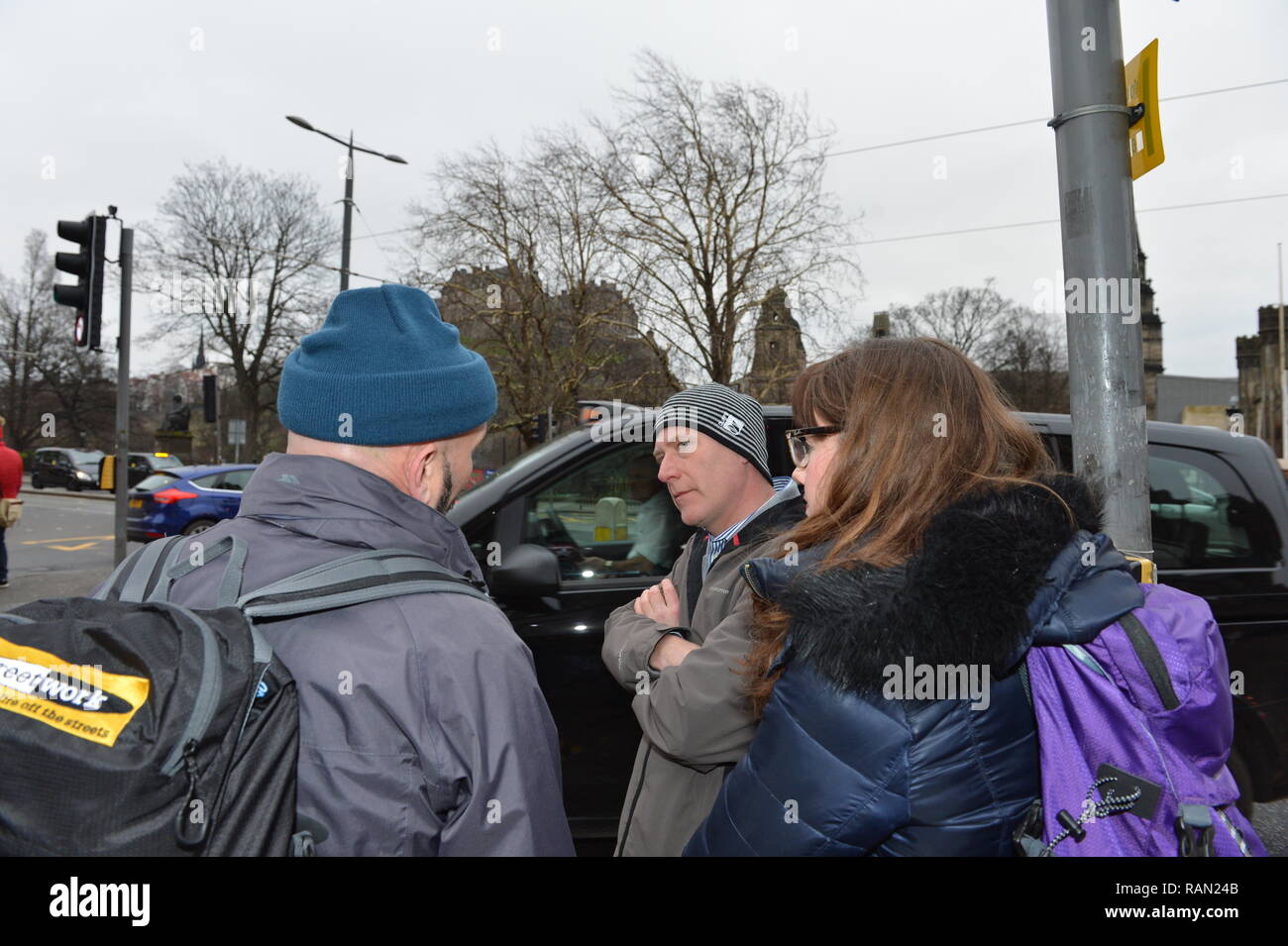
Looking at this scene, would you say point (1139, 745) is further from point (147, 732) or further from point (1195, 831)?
point (147, 732)

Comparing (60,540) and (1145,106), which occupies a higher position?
(1145,106)

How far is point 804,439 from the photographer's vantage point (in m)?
1.85

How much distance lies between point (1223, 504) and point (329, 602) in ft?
12.0

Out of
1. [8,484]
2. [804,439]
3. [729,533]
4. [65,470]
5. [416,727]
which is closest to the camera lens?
[416,727]

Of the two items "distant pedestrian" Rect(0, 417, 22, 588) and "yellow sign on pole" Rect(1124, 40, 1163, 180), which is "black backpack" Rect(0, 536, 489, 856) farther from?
"distant pedestrian" Rect(0, 417, 22, 588)

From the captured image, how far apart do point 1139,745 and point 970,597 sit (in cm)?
33

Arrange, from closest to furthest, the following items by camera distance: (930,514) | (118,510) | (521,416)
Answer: (930,514) → (118,510) → (521,416)

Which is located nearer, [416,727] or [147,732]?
[147,732]

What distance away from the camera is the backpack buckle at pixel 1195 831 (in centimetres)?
→ 131

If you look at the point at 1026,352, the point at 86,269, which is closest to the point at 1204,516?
the point at 86,269

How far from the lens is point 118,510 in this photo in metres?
9.84

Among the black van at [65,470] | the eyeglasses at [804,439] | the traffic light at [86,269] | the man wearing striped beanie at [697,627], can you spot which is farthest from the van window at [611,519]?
the black van at [65,470]
